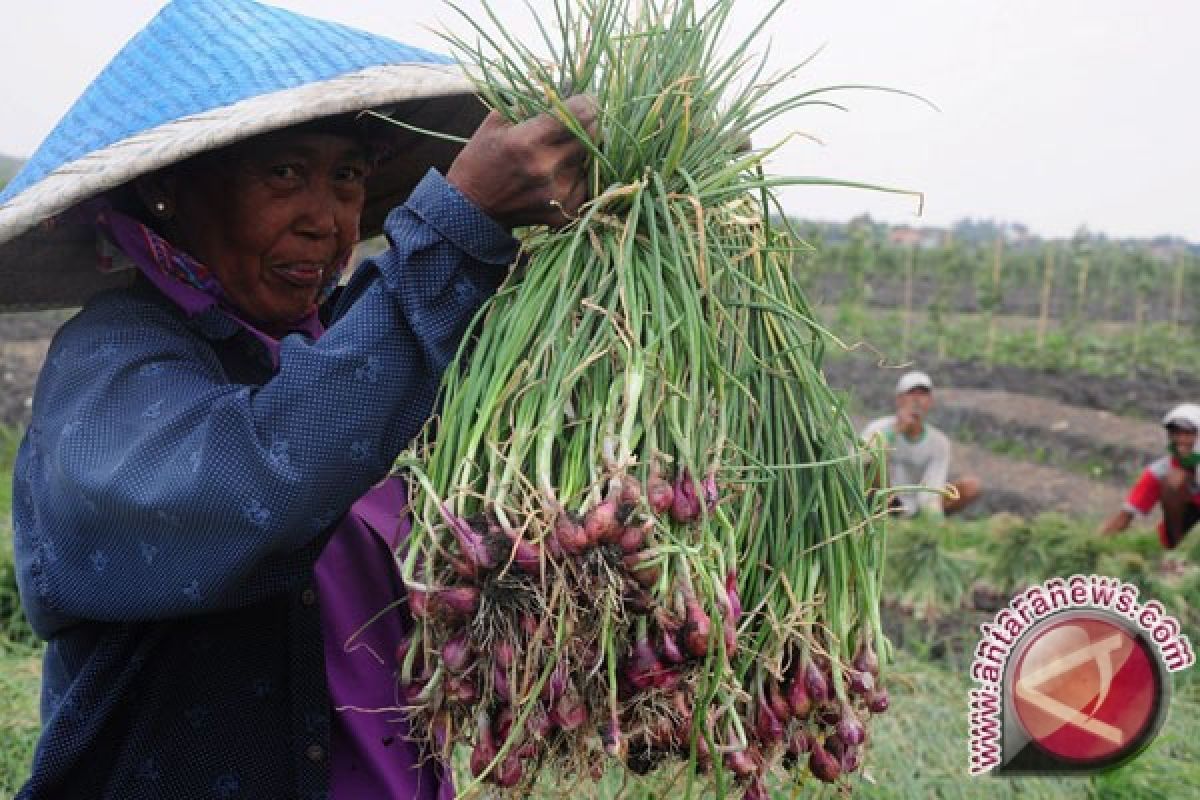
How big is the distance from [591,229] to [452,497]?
1.01ft

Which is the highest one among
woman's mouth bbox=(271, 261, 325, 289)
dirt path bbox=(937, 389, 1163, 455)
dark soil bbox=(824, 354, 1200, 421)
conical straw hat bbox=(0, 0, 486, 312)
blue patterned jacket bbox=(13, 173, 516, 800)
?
conical straw hat bbox=(0, 0, 486, 312)

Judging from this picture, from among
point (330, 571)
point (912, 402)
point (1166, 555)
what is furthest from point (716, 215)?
point (912, 402)

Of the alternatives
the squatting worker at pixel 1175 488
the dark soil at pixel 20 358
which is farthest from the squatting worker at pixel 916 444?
the dark soil at pixel 20 358

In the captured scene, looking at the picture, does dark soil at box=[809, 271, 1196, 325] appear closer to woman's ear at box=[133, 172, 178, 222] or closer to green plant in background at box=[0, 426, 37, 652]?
green plant in background at box=[0, 426, 37, 652]

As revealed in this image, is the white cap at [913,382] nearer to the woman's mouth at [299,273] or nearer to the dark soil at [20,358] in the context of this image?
the dark soil at [20,358]

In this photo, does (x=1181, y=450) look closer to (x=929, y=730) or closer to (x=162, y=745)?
(x=929, y=730)

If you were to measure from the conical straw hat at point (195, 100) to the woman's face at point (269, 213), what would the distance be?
0.25 ft

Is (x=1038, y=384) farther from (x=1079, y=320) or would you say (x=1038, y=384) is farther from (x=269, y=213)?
(x=269, y=213)

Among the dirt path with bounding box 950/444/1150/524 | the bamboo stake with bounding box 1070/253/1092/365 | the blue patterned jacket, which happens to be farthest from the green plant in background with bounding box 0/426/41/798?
the bamboo stake with bounding box 1070/253/1092/365

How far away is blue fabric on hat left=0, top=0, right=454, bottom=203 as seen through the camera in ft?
4.82

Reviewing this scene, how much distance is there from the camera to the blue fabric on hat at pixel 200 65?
4.82ft

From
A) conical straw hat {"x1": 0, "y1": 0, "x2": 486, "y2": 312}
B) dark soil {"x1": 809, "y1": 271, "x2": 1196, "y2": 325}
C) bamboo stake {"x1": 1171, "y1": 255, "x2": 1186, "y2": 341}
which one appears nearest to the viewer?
conical straw hat {"x1": 0, "y1": 0, "x2": 486, "y2": 312}

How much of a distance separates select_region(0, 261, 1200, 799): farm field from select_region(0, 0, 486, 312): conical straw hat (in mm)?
633

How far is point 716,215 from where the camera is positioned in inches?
52.9
